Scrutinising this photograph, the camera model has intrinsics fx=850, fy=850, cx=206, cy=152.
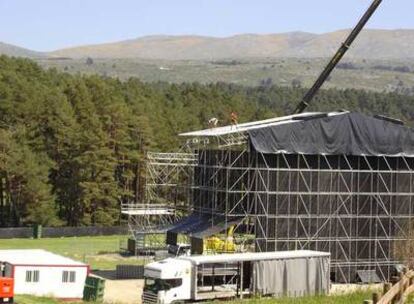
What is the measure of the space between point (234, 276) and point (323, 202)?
14.9 m

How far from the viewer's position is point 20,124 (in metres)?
96.7

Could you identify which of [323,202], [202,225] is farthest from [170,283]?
[323,202]

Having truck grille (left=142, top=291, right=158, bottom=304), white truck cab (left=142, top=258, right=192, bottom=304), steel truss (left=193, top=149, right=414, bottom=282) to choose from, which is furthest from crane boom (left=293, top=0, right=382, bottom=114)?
truck grille (left=142, top=291, right=158, bottom=304)

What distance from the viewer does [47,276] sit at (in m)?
44.4

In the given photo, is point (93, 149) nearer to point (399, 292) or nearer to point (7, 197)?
point (7, 197)

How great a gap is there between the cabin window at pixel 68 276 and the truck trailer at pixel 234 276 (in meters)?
4.20

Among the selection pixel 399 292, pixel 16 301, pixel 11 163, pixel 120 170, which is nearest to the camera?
pixel 399 292

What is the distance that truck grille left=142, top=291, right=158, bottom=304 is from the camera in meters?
42.6

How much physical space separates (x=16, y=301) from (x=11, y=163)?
50083 millimetres

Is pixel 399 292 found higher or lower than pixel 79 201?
higher

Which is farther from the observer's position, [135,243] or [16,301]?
[135,243]

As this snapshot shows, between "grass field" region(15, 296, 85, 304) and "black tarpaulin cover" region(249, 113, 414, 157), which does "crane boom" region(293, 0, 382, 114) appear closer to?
"black tarpaulin cover" region(249, 113, 414, 157)

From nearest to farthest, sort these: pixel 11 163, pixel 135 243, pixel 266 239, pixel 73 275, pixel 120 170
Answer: pixel 73 275 < pixel 266 239 < pixel 135 243 < pixel 11 163 < pixel 120 170

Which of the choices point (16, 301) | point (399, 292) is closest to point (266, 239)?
point (16, 301)
